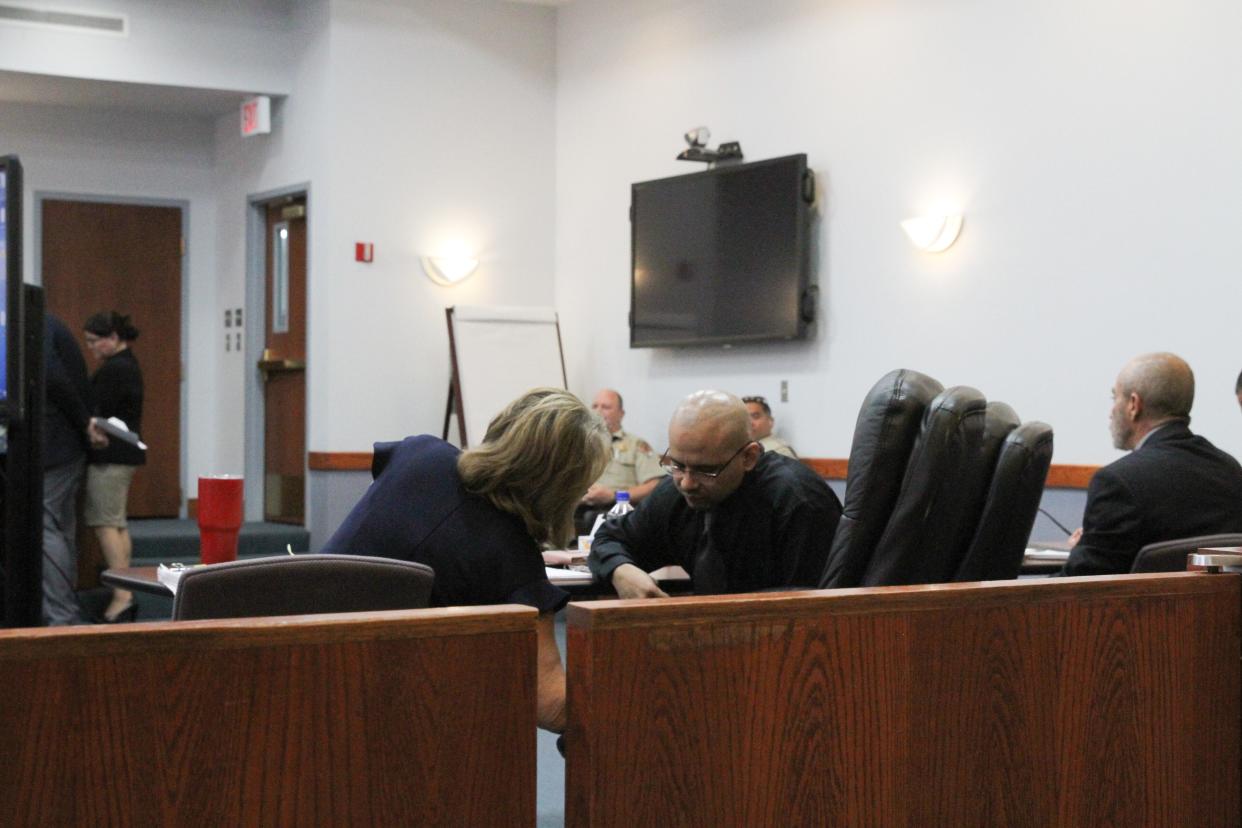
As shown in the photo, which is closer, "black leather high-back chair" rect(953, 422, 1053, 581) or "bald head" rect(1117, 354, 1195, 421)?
"black leather high-back chair" rect(953, 422, 1053, 581)

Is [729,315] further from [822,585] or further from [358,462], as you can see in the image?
[822,585]

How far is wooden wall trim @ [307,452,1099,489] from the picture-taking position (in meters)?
5.77

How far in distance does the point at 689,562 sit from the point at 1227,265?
2.86 metres

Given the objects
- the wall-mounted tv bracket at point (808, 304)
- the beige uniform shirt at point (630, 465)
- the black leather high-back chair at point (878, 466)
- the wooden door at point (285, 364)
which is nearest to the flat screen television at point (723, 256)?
the wall-mounted tv bracket at point (808, 304)

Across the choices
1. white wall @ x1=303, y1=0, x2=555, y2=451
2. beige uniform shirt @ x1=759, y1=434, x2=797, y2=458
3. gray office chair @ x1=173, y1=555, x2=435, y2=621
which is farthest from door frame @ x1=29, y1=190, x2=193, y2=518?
gray office chair @ x1=173, y1=555, x2=435, y2=621

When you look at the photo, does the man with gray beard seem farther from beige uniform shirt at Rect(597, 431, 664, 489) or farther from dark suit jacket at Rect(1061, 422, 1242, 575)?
beige uniform shirt at Rect(597, 431, 664, 489)

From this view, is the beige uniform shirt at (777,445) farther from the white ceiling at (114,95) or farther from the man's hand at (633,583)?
the white ceiling at (114,95)

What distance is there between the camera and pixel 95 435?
6.48 metres

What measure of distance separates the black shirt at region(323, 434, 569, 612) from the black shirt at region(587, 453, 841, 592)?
0.89m

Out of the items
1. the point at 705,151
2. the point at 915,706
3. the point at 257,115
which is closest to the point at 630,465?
the point at 705,151

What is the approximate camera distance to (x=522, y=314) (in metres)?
8.40

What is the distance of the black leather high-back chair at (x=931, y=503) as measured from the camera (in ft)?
8.75

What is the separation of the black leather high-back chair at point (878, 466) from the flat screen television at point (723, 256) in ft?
14.2

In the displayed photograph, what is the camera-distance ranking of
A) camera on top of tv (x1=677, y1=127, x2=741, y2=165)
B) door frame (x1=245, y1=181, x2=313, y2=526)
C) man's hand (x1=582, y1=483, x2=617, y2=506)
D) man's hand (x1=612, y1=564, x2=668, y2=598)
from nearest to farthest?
man's hand (x1=612, y1=564, x2=668, y2=598) → man's hand (x1=582, y1=483, x2=617, y2=506) → camera on top of tv (x1=677, y1=127, x2=741, y2=165) → door frame (x1=245, y1=181, x2=313, y2=526)
